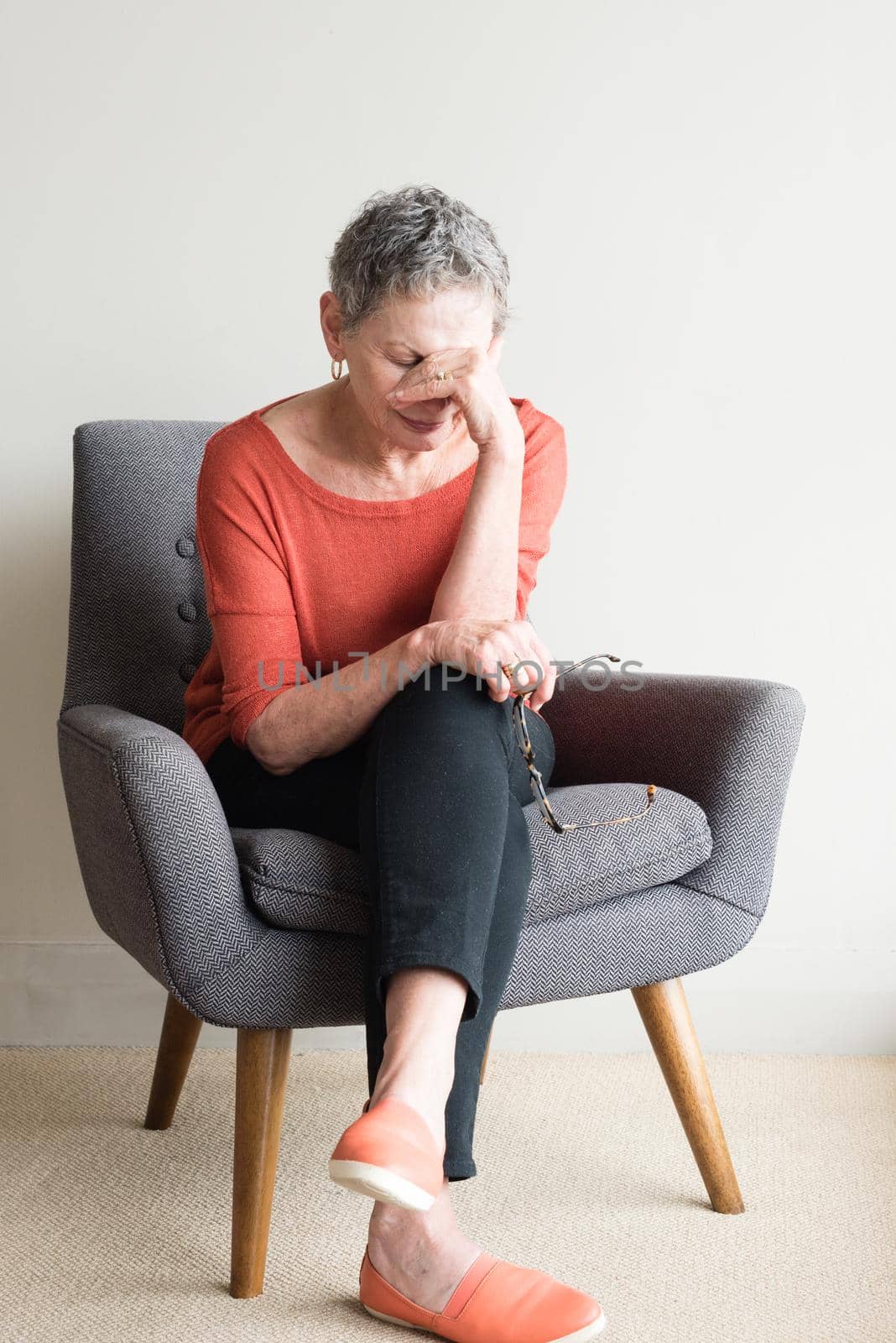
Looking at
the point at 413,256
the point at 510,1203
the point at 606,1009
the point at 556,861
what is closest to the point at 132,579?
the point at 413,256

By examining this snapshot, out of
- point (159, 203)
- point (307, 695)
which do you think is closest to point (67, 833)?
point (307, 695)

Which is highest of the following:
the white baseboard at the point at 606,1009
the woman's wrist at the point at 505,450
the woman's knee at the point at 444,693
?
the woman's wrist at the point at 505,450

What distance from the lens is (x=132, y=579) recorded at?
1699 mm

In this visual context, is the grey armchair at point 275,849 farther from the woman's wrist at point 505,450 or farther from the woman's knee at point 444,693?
the woman's wrist at point 505,450

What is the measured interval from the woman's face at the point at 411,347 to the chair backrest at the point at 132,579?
15.3 inches

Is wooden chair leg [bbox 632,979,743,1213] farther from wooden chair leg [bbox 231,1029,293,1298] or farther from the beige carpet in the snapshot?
wooden chair leg [bbox 231,1029,293,1298]

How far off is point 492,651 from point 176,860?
1.20 feet

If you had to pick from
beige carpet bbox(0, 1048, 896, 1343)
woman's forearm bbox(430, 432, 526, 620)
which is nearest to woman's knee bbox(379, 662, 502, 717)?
woman's forearm bbox(430, 432, 526, 620)

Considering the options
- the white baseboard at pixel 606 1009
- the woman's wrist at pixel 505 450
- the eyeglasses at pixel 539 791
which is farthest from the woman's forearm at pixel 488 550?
the white baseboard at pixel 606 1009

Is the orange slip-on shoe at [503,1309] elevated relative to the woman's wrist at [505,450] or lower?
lower

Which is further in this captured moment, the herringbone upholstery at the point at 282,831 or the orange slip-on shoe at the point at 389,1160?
the herringbone upholstery at the point at 282,831

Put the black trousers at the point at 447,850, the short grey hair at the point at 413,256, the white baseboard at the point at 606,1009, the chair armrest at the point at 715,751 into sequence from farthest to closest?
the white baseboard at the point at 606,1009, the chair armrest at the point at 715,751, the short grey hair at the point at 413,256, the black trousers at the point at 447,850

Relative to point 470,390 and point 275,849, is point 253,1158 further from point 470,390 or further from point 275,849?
point 470,390

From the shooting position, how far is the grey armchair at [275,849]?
1.25 meters
